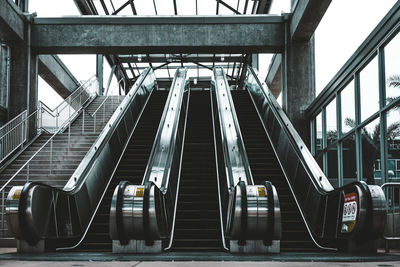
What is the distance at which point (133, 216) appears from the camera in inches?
298

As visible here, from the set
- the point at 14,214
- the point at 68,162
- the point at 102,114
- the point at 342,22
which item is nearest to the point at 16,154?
the point at 68,162

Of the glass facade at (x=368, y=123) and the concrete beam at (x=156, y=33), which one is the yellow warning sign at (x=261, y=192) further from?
the concrete beam at (x=156, y=33)

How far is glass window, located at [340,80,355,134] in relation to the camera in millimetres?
11914

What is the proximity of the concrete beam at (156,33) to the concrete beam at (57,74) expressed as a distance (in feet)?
10.7

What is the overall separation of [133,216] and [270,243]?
1895 millimetres

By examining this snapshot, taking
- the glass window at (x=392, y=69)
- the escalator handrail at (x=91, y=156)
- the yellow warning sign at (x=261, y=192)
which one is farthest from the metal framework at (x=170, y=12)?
the yellow warning sign at (x=261, y=192)

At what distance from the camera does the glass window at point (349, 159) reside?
1160 cm


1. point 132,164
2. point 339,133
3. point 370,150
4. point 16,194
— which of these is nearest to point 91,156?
point 132,164

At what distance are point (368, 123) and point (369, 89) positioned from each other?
2.12 ft

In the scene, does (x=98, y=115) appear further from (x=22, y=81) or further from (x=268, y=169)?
(x=268, y=169)

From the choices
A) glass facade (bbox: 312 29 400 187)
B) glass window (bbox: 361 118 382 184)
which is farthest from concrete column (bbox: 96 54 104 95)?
glass window (bbox: 361 118 382 184)

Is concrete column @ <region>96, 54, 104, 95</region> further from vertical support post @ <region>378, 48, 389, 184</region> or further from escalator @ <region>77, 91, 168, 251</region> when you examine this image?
vertical support post @ <region>378, 48, 389, 184</region>

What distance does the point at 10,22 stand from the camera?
15820 millimetres

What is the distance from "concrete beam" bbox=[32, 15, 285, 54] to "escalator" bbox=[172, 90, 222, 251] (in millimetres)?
2422
